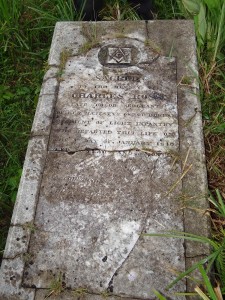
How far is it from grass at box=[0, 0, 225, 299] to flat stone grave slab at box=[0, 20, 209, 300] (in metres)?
0.16

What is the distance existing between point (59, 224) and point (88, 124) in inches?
20.8

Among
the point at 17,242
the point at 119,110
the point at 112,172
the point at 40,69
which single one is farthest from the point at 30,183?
the point at 40,69

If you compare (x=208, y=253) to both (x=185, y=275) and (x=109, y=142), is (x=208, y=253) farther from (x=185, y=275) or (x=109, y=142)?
(x=109, y=142)

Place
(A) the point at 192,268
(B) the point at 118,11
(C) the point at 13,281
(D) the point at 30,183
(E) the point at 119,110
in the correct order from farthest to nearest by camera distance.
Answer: (B) the point at 118,11 < (E) the point at 119,110 < (D) the point at 30,183 < (C) the point at 13,281 < (A) the point at 192,268

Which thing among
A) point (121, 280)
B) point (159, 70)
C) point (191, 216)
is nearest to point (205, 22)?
point (159, 70)

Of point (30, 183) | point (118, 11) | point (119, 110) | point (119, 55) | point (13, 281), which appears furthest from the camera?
point (118, 11)

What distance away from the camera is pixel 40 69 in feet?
8.61

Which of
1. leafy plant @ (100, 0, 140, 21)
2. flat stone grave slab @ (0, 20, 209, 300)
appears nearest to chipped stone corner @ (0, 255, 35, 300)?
flat stone grave slab @ (0, 20, 209, 300)

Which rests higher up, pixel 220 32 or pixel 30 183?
pixel 220 32

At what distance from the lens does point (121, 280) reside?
1.58 metres

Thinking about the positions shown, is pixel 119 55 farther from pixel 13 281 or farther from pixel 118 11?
pixel 13 281

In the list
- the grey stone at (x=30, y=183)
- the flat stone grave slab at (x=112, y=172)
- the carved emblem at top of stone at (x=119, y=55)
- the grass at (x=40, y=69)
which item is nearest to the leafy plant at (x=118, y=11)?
the grass at (x=40, y=69)

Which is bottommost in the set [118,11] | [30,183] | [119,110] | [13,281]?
[13,281]

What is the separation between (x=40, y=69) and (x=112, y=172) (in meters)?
1.13
